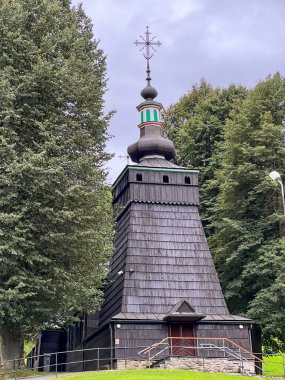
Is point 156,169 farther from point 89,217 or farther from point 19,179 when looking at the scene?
point 19,179

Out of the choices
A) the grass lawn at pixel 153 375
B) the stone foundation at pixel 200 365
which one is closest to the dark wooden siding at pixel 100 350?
the stone foundation at pixel 200 365

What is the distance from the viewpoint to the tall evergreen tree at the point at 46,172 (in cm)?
2189

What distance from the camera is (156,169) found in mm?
Answer: 29703

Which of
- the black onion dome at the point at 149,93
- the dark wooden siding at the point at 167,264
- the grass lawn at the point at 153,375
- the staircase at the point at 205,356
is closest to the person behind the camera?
the grass lawn at the point at 153,375

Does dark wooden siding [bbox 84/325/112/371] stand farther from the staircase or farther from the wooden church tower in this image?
the staircase

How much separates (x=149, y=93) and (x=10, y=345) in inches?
633

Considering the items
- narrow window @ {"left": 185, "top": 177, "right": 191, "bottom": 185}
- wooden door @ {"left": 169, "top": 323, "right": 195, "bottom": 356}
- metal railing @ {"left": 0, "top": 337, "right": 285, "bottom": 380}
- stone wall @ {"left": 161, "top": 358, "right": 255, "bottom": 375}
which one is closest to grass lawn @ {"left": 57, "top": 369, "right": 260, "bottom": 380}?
stone wall @ {"left": 161, "top": 358, "right": 255, "bottom": 375}

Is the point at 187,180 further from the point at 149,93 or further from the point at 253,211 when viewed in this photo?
the point at 149,93

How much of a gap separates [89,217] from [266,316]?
10981 millimetres

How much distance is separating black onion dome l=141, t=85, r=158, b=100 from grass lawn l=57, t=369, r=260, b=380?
54.0 feet

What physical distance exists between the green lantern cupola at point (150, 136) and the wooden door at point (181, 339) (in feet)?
31.4

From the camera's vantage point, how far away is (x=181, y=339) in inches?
1006

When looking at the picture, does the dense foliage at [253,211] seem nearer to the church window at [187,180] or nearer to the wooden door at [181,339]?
the church window at [187,180]

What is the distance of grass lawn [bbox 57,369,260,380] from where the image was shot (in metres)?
20.0
